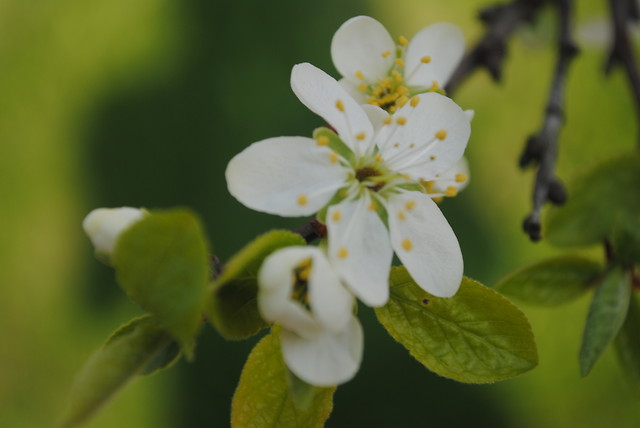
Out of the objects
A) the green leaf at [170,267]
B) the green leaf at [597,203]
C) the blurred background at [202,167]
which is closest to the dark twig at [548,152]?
the green leaf at [597,203]

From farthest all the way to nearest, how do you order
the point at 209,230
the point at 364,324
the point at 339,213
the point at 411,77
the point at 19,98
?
1. the point at 19,98
2. the point at 209,230
3. the point at 364,324
4. the point at 411,77
5. the point at 339,213

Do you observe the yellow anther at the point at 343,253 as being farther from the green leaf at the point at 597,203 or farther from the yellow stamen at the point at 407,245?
the green leaf at the point at 597,203

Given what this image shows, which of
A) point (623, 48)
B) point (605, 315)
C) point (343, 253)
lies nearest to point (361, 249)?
point (343, 253)

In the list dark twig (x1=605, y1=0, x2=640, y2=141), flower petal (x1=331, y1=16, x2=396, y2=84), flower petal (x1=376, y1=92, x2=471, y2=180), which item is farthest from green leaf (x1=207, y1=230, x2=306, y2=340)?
dark twig (x1=605, y1=0, x2=640, y2=141)

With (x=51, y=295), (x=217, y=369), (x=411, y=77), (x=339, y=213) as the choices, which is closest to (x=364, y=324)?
(x=217, y=369)

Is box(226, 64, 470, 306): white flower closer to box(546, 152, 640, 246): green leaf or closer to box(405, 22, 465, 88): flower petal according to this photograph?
box(405, 22, 465, 88): flower petal

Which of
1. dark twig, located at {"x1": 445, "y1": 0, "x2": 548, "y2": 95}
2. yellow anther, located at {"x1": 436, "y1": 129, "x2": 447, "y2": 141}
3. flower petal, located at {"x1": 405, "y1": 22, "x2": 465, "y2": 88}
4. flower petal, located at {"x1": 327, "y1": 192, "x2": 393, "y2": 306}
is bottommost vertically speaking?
dark twig, located at {"x1": 445, "y1": 0, "x2": 548, "y2": 95}

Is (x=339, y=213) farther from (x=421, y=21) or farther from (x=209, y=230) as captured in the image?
(x=421, y=21)
